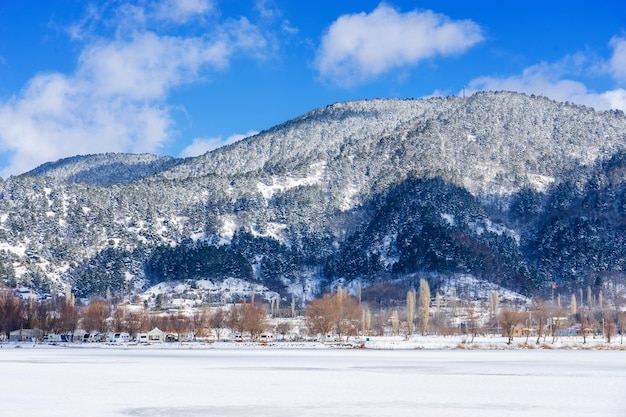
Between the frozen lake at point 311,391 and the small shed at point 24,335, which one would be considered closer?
the frozen lake at point 311,391

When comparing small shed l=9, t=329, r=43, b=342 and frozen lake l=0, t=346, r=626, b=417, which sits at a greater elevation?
small shed l=9, t=329, r=43, b=342

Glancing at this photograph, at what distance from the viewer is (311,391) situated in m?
51.3

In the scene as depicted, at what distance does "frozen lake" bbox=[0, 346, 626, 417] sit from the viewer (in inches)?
1638

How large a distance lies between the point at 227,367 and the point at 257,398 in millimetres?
29349

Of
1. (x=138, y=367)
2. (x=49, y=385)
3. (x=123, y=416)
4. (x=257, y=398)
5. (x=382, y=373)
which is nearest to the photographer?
(x=123, y=416)

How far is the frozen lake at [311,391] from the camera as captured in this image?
4159 cm

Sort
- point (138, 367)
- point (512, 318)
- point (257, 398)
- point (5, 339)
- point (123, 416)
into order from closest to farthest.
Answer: point (123, 416) < point (257, 398) < point (138, 367) < point (512, 318) < point (5, 339)

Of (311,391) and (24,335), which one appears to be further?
(24,335)

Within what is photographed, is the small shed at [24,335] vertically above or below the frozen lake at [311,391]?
above

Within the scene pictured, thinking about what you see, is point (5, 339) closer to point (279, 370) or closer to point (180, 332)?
point (180, 332)

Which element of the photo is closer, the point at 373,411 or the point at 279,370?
the point at 373,411

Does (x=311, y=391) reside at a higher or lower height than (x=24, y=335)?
lower

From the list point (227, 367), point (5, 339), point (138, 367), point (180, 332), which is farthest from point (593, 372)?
point (5, 339)

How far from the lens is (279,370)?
71.8 metres
